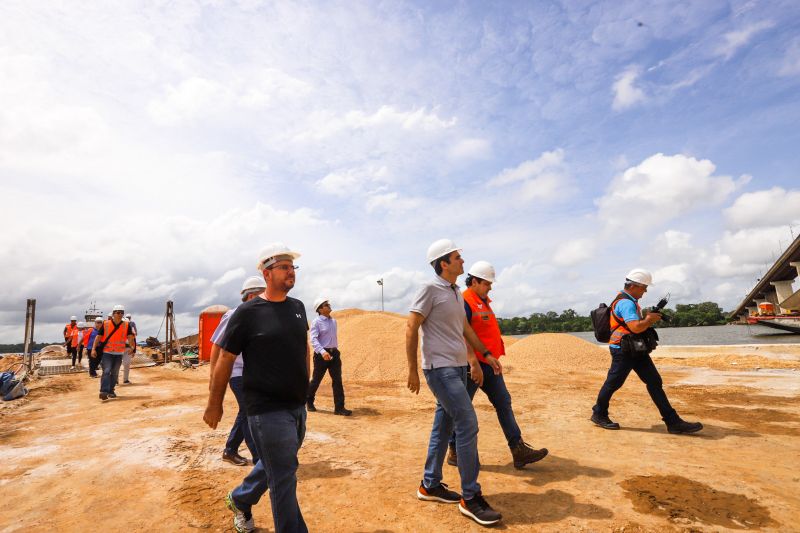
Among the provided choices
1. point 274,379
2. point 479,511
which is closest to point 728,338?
point 479,511

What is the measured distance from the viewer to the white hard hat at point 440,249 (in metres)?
3.92

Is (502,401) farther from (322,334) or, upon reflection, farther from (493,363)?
(322,334)

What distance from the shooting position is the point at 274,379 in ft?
8.65

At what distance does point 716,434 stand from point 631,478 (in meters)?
2.70

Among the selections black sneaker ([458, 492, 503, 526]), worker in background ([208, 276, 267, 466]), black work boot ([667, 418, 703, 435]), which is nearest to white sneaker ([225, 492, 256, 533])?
worker in background ([208, 276, 267, 466])

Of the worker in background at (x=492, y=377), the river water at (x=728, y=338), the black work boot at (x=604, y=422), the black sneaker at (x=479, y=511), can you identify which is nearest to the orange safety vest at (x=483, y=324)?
the worker in background at (x=492, y=377)

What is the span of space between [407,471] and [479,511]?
1.40 metres

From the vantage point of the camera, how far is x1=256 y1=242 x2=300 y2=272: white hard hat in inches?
114

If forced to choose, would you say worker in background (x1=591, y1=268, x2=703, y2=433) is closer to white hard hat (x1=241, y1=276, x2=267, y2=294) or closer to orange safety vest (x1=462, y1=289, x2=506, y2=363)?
orange safety vest (x1=462, y1=289, x2=506, y2=363)

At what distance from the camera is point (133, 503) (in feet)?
12.6

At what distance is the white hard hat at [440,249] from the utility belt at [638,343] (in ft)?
11.2

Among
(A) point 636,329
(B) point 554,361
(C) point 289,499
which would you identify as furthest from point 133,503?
(B) point 554,361

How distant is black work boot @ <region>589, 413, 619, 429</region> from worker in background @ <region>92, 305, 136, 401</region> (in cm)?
979

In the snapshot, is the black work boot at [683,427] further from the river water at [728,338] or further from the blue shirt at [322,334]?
the river water at [728,338]
